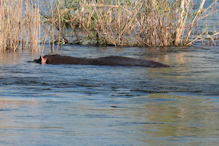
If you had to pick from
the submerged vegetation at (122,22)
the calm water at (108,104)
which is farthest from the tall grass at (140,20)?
the calm water at (108,104)

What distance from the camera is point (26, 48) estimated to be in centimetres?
1422

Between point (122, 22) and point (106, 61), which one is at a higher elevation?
point (122, 22)

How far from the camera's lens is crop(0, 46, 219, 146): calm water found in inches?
182

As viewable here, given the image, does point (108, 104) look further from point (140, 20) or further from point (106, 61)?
point (140, 20)

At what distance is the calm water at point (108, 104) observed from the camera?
462 cm

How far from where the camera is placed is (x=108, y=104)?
6.36m

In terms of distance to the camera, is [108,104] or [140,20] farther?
[140,20]

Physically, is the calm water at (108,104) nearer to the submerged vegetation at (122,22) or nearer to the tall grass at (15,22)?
the tall grass at (15,22)

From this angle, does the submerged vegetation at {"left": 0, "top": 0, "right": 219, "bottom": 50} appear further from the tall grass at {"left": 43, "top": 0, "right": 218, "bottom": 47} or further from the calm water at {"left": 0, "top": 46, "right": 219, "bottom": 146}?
the calm water at {"left": 0, "top": 46, "right": 219, "bottom": 146}

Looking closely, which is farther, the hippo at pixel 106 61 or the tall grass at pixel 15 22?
the tall grass at pixel 15 22

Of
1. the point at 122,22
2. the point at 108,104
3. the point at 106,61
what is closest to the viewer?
the point at 108,104

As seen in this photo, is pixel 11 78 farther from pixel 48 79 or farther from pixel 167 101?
pixel 167 101

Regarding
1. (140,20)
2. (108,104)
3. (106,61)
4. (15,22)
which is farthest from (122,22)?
(108,104)

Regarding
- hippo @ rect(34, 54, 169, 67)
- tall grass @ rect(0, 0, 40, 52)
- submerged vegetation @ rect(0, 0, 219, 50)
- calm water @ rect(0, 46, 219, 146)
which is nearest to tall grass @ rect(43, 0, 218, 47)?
submerged vegetation @ rect(0, 0, 219, 50)
